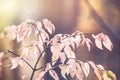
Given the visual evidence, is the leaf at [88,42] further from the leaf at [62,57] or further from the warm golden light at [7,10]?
the warm golden light at [7,10]

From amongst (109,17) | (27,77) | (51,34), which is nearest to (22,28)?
(51,34)

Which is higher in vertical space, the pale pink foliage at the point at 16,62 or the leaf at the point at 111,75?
the pale pink foliage at the point at 16,62

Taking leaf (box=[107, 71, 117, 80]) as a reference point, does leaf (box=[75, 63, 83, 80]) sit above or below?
above

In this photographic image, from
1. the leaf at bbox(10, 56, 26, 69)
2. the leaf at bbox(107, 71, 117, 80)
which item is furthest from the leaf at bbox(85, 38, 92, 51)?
the leaf at bbox(10, 56, 26, 69)

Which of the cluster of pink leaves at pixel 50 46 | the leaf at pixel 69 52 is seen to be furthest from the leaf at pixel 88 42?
the leaf at pixel 69 52

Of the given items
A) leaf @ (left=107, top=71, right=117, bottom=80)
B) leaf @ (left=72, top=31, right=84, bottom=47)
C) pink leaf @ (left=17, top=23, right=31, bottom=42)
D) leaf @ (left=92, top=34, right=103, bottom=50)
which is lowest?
leaf @ (left=107, top=71, right=117, bottom=80)

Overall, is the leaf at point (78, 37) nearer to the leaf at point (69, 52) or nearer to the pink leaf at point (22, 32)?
the leaf at point (69, 52)

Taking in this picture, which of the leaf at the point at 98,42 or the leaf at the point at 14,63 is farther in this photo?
the leaf at the point at 98,42

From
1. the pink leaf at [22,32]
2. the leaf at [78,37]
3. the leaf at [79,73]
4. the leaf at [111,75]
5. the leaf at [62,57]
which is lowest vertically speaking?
the leaf at [111,75]

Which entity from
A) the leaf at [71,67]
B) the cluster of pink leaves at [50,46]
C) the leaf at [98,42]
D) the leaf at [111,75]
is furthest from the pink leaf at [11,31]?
the leaf at [111,75]

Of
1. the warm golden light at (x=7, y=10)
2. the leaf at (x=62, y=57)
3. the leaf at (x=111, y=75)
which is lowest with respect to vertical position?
the leaf at (x=111, y=75)

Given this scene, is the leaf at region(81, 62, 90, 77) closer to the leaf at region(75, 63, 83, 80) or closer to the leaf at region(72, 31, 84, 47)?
the leaf at region(75, 63, 83, 80)
